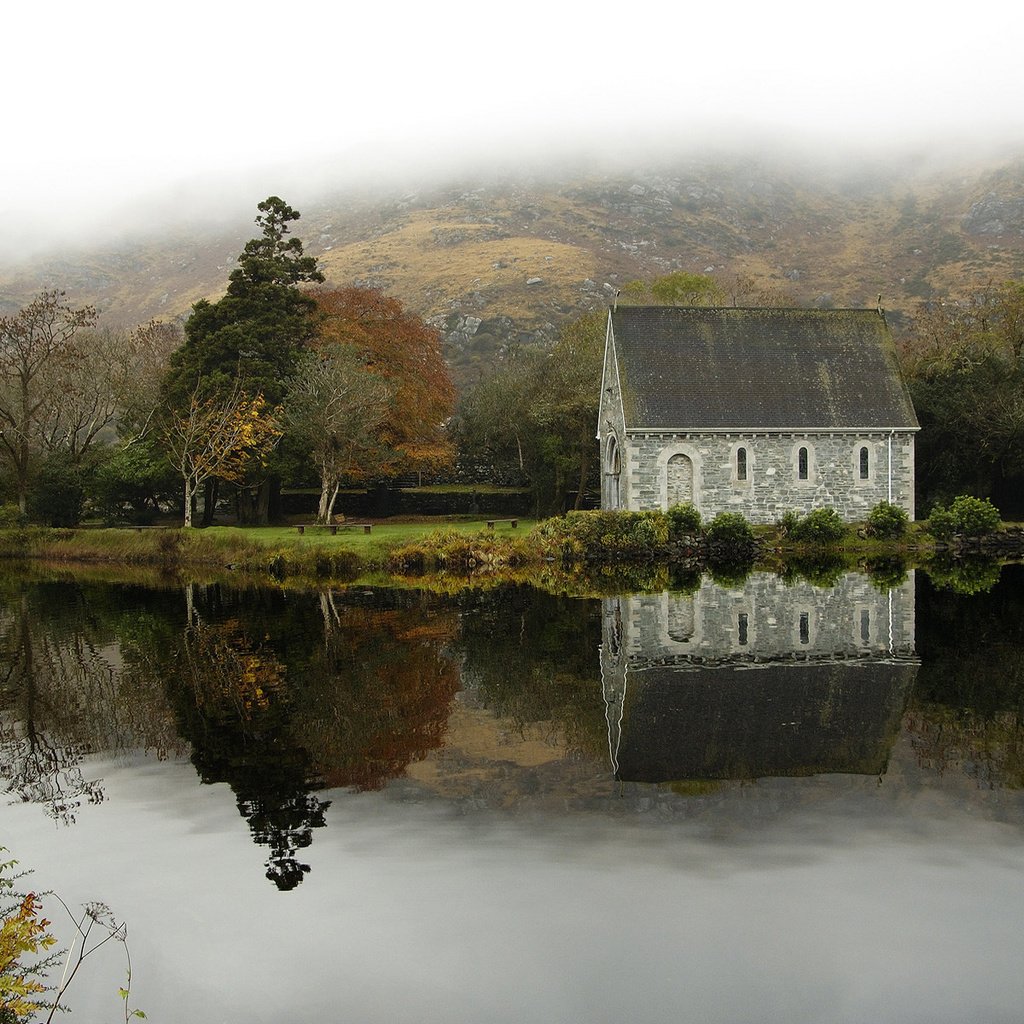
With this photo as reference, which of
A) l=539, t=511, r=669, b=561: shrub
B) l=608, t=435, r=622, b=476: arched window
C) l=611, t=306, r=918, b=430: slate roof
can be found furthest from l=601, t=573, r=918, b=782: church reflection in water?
l=608, t=435, r=622, b=476: arched window

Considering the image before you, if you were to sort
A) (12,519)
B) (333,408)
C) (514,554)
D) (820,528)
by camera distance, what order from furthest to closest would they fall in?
(12,519) → (333,408) → (820,528) → (514,554)

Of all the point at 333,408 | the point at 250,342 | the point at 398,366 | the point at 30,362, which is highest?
the point at 250,342

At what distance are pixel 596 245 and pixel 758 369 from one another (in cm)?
10568

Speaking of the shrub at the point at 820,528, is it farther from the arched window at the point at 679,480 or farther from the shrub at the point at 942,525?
the arched window at the point at 679,480

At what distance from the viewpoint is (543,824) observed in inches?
431

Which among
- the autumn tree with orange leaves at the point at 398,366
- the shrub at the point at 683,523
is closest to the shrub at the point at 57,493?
the autumn tree with orange leaves at the point at 398,366

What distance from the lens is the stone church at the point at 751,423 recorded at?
138 ft

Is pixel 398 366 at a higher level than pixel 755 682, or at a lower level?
higher

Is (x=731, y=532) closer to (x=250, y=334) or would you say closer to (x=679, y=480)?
(x=679, y=480)

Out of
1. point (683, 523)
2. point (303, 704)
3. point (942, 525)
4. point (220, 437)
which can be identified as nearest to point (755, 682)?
point (303, 704)

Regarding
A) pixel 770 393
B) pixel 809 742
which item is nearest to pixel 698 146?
pixel 770 393

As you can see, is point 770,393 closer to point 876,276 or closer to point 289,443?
point 289,443

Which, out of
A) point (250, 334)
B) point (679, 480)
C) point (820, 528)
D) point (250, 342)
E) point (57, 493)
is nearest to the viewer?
point (820, 528)

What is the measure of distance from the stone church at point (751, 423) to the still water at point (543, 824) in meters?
21.3
